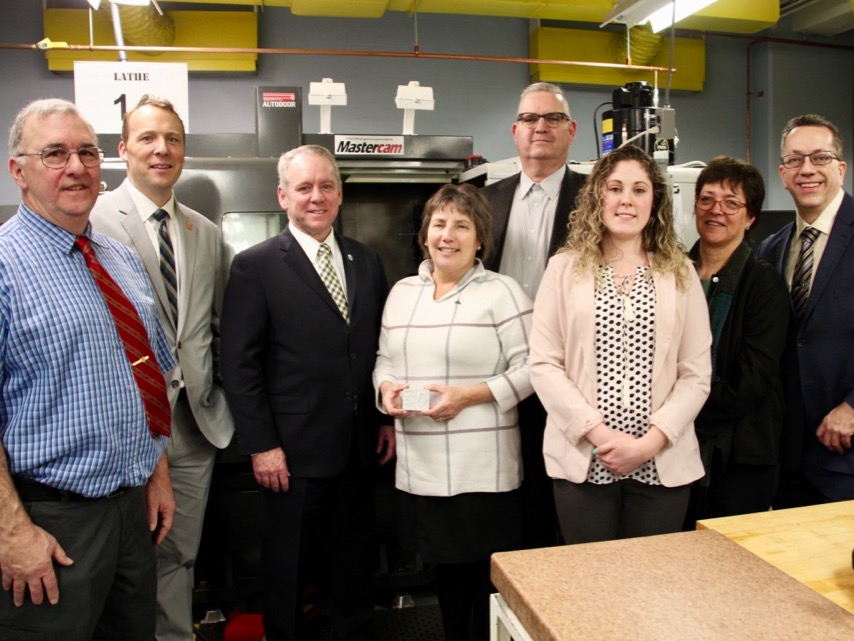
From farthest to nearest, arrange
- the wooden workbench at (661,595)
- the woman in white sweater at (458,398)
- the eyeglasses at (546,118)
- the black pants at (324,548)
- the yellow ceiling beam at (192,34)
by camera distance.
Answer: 1. the yellow ceiling beam at (192,34)
2. the eyeglasses at (546,118)
3. the black pants at (324,548)
4. the woman in white sweater at (458,398)
5. the wooden workbench at (661,595)

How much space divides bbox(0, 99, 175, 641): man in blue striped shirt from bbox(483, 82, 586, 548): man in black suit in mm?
1298

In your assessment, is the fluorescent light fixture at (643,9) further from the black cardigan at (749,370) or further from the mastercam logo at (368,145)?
the black cardigan at (749,370)

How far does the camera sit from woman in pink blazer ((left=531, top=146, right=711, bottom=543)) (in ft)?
5.79

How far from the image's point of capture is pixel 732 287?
206cm

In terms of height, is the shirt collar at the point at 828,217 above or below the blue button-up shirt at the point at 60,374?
above

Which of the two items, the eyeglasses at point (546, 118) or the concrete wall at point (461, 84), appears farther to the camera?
the concrete wall at point (461, 84)

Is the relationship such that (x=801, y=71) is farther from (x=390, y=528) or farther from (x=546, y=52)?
(x=390, y=528)

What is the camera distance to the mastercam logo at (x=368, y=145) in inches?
121

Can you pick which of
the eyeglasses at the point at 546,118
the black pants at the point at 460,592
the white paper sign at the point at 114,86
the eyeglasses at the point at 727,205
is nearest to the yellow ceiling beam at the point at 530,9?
the white paper sign at the point at 114,86

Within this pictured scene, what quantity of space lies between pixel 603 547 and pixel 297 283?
1.36 metres

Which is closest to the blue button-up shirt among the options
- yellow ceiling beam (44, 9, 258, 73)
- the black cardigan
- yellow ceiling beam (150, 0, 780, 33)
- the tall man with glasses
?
the black cardigan

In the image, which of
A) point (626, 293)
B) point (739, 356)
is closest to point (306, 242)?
point (626, 293)

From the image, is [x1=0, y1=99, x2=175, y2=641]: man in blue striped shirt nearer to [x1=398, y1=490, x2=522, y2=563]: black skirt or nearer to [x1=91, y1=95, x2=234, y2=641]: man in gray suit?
[x1=91, y1=95, x2=234, y2=641]: man in gray suit

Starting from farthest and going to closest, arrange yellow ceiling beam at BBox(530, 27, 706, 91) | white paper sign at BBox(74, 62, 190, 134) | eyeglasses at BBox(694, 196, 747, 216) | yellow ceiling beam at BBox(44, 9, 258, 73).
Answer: yellow ceiling beam at BBox(530, 27, 706, 91) → yellow ceiling beam at BBox(44, 9, 258, 73) → white paper sign at BBox(74, 62, 190, 134) → eyeglasses at BBox(694, 196, 747, 216)
